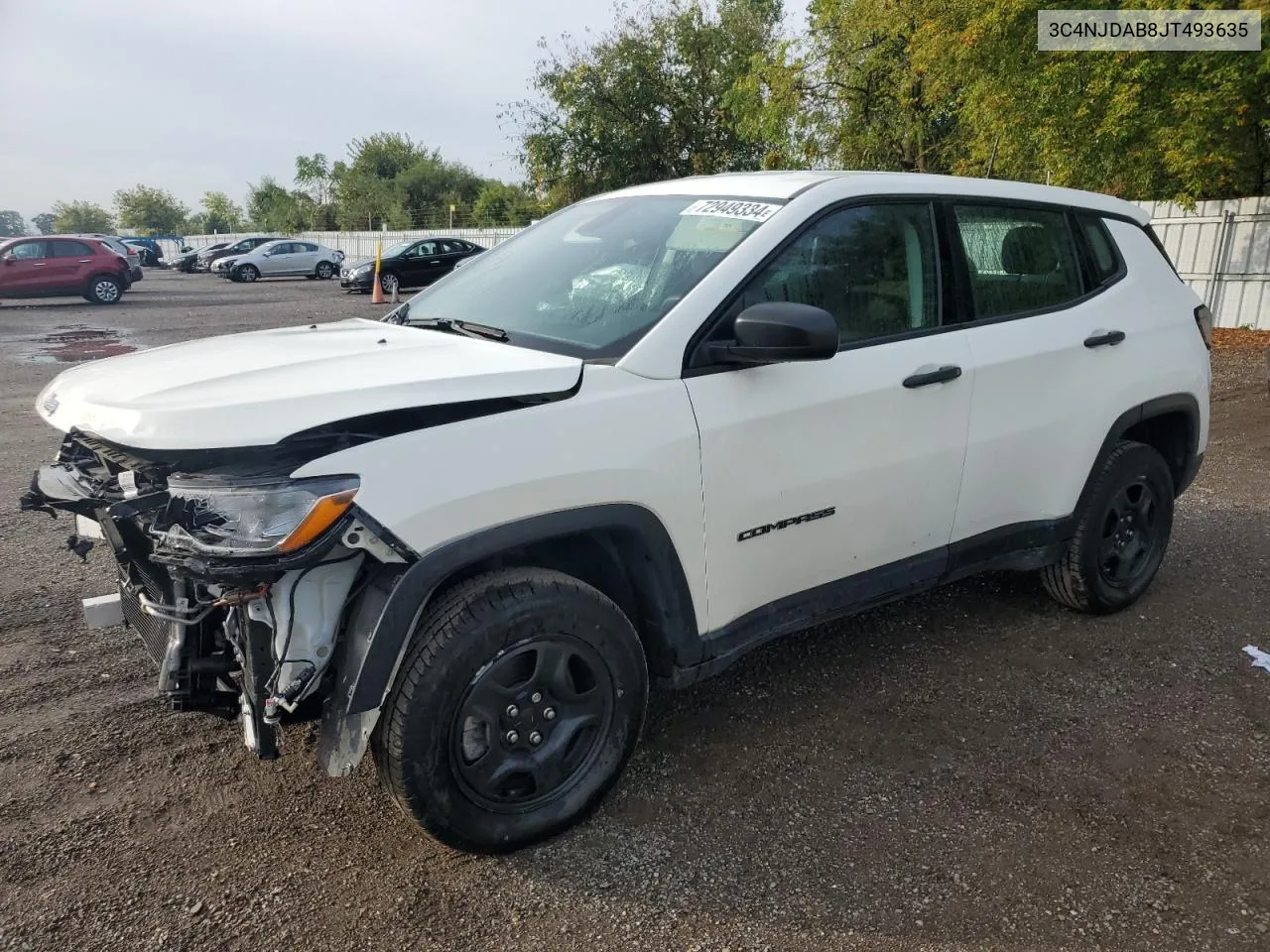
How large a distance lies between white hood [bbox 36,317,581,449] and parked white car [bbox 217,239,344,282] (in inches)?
1299

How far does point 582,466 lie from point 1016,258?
221 centimetres

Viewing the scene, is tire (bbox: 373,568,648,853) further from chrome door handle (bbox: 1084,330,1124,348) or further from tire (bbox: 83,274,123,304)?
tire (bbox: 83,274,123,304)

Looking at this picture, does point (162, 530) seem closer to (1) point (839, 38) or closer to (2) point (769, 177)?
(2) point (769, 177)

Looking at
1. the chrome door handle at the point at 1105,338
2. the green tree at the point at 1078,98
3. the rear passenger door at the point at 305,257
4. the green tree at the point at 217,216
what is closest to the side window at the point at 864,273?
the chrome door handle at the point at 1105,338

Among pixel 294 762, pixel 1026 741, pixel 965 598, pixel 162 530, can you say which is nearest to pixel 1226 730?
pixel 1026 741

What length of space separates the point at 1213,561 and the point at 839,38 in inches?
623

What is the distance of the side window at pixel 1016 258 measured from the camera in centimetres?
357

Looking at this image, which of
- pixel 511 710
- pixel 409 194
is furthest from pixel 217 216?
pixel 511 710

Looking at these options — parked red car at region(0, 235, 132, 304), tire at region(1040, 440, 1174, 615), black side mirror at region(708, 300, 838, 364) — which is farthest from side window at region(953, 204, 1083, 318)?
parked red car at region(0, 235, 132, 304)

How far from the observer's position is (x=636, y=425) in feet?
8.57

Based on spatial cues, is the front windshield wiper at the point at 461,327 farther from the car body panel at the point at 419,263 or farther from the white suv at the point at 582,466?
the car body panel at the point at 419,263

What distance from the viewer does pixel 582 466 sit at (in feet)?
8.25

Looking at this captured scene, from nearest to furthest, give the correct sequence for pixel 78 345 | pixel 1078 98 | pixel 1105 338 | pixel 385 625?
pixel 385 625, pixel 1105 338, pixel 1078 98, pixel 78 345

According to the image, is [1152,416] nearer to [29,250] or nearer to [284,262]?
[29,250]
